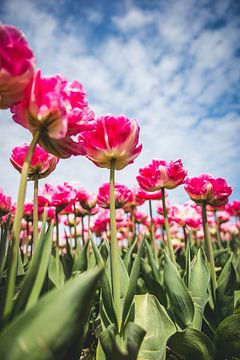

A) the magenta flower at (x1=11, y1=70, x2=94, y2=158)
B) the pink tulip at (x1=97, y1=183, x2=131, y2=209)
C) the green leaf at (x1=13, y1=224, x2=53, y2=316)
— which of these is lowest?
the green leaf at (x1=13, y1=224, x2=53, y2=316)

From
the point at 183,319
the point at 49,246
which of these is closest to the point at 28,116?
the point at 49,246

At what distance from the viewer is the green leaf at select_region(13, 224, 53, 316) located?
2.70 ft

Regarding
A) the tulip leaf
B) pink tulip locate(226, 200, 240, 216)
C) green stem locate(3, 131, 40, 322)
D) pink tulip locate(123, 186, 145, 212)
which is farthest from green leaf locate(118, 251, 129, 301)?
pink tulip locate(226, 200, 240, 216)

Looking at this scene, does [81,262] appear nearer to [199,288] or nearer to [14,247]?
[199,288]

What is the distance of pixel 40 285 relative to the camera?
2.83 ft

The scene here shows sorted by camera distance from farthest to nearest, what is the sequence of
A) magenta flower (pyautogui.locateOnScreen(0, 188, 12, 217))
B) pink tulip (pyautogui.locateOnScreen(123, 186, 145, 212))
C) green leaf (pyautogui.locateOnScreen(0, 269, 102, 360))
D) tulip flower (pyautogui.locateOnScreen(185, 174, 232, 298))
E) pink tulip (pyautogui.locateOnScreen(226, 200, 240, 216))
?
pink tulip (pyautogui.locateOnScreen(226, 200, 240, 216)), pink tulip (pyautogui.locateOnScreen(123, 186, 145, 212)), magenta flower (pyautogui.locateOnScreen(0, 188, 12, 217)), tulip flower (pyautogui.locateOnScreen(185, 174, 232, 298)), green leaf (pyautogui.locateOnScreen(0, 269, 102, 360))

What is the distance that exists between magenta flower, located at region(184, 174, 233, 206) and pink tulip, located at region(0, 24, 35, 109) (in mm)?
1566

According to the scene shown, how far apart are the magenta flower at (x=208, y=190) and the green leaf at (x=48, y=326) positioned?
1.54 metres

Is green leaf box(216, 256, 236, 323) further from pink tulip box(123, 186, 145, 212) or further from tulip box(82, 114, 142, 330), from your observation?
pink tulip box(123, 186, 145, 212)

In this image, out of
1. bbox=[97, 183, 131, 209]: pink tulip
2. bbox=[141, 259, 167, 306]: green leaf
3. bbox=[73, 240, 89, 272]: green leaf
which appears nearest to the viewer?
bbox=[141, 259, 167, 306]: green leaf

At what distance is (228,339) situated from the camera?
138 centimetres

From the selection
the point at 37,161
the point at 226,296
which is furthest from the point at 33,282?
the point at 226,296

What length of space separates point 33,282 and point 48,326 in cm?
23

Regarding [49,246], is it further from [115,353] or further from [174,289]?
[174,289]
